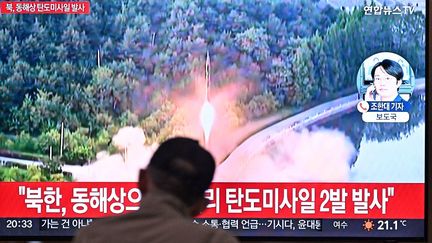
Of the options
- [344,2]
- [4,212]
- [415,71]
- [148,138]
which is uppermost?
[344,2]

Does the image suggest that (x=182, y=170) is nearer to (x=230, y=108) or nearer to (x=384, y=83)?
(x=230, y=108)

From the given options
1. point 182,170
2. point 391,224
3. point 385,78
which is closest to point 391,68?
point 385,78

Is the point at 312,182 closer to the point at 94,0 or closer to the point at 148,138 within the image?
the point at 148,138

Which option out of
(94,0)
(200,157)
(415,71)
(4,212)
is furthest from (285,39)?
(200,157)

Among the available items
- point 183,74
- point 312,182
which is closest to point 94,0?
point 183,74

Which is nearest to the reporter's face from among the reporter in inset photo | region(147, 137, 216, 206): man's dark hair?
the reporter in inset photo

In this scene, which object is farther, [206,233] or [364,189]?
[364,189]

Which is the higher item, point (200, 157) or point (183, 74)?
point (183, 74)
